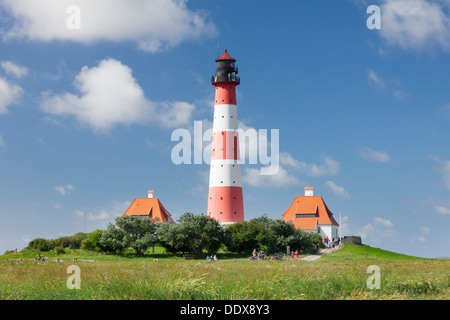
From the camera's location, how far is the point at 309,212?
265 ft

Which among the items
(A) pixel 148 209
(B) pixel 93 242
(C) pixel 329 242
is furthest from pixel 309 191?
(B) pixel 93 242

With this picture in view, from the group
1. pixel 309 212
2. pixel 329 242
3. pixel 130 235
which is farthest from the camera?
pixel 309 212

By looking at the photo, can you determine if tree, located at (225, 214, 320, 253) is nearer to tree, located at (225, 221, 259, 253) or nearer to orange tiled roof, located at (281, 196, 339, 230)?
tree, located at (225, 221, 259, 253)

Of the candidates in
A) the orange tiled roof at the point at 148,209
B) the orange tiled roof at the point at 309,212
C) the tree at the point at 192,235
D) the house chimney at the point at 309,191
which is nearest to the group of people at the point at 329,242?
the orange tiled roof at the point at 309,212

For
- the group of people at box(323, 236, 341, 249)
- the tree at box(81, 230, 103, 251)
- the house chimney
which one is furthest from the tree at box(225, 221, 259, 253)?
the house chimney

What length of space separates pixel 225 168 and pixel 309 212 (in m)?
23.1

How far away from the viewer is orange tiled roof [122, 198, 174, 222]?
80.9 m

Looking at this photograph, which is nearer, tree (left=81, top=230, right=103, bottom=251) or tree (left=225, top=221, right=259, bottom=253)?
tree (left=225, top=221, right=259, bottom=253)

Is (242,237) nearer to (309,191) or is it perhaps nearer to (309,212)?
(309,212)

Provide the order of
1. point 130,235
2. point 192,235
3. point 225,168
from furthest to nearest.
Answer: point 225,168
point 130,235
point 192,235

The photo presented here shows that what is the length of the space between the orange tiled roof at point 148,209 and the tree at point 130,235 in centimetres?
2336

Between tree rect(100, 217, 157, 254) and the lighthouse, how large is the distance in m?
9.70
